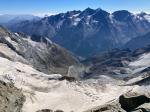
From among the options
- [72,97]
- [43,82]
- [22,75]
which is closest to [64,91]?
[72,97]

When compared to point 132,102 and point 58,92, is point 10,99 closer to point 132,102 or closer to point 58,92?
point 58,92

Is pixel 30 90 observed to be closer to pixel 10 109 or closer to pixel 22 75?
pixel 22 75

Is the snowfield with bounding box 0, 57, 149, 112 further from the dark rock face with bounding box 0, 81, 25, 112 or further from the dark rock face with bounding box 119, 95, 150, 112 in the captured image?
the dark rock face with bounding box 119, 95, 150, 112

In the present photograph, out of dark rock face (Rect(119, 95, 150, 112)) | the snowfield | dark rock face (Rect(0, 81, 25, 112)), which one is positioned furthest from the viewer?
the snowfield

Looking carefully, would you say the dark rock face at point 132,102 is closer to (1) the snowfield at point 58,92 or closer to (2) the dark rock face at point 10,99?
(2) the dark rock face at point 10,99

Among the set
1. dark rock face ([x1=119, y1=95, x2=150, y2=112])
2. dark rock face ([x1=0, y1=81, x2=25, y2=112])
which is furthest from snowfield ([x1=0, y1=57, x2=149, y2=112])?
dark rock face ([x1=119, y1=95, x2=150, y2=112])

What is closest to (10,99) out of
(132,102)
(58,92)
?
(58,92)
